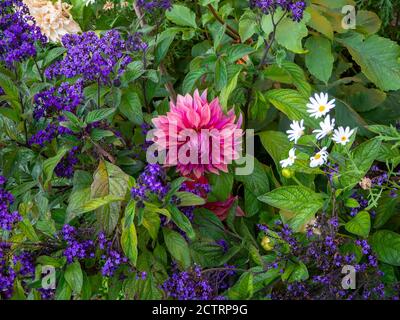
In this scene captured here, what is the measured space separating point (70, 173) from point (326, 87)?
64 centimetres

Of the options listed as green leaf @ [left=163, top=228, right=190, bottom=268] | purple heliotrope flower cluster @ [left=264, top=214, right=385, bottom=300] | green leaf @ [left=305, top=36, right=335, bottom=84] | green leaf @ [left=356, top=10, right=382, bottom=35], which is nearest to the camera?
purple heliotrope flower cluster @ [left=264, top=214, right=385, bottom=300]

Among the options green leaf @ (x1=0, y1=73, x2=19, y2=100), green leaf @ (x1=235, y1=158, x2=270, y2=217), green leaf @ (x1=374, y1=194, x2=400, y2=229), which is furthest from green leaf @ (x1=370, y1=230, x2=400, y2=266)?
green leaf @ (x1=0, y1=73, x2=19, y2=100)

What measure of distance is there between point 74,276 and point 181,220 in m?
0.21

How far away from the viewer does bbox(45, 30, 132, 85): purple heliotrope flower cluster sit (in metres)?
1.33

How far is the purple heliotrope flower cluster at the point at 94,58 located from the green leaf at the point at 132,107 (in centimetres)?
5

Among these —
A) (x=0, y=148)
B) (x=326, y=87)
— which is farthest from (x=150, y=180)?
(x=326, y=87)

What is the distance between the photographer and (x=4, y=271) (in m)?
1.26

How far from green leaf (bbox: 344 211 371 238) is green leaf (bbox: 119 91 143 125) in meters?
0.44

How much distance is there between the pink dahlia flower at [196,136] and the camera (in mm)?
1324

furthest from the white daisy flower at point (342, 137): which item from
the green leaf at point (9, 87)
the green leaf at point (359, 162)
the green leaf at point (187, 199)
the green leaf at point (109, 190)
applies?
the green leaf at point (9, 87)

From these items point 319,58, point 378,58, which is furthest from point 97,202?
point 378,58

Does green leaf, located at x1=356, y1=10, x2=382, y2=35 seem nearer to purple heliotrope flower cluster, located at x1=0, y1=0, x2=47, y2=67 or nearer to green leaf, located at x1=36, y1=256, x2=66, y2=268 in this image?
purple heliotrope flower cluster, located at x1=0, y1=0, x2=47, y2=67

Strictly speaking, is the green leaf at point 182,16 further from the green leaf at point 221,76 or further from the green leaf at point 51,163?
the green leaf at point 51,163
